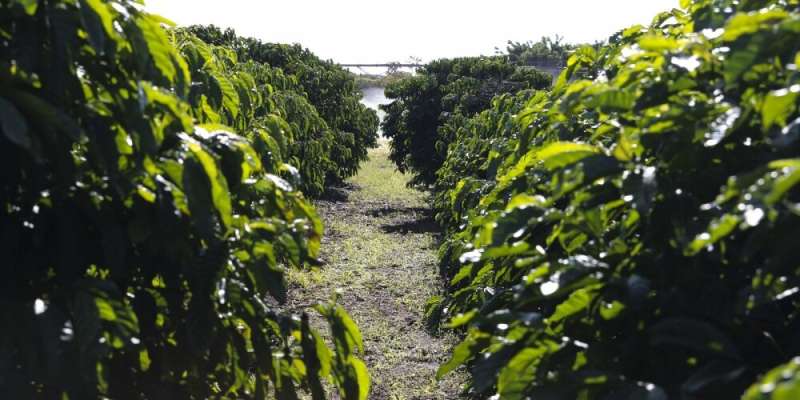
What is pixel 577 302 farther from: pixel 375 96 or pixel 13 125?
pixel 375 96

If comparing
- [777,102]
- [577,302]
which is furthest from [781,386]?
[577,302]

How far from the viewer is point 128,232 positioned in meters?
2.11

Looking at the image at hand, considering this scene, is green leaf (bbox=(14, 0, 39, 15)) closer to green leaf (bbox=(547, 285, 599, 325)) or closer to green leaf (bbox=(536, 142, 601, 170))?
green leaf (bbox=(536, 142, 601, 170))

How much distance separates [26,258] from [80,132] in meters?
0.36

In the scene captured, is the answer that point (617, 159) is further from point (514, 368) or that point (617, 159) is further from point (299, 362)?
point (299, 362)

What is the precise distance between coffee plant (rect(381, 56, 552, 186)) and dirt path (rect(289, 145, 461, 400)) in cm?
133

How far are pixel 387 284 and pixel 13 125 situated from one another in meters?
10.3

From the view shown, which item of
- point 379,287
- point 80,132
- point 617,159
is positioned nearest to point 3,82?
point 80,132

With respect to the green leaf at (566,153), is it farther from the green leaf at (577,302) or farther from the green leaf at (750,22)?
the green leaf at (750,22)

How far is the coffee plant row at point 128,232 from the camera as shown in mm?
1811

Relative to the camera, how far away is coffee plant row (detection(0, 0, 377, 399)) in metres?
1.81

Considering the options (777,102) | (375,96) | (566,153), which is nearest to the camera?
(777,102)

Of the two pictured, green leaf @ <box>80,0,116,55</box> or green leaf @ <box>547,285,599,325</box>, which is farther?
green leaf @ <box>547,285,599,325</box>

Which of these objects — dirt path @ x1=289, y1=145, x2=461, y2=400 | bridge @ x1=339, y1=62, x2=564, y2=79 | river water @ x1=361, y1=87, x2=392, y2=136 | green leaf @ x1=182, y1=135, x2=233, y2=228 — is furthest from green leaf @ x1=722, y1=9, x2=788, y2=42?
river water @ x1=361, y1=87, x2=392, y2=136
